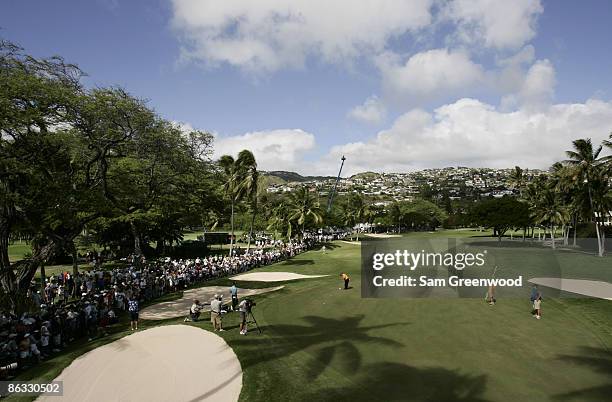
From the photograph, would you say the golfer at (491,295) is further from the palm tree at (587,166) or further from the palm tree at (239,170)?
the palm tree at (587,166)

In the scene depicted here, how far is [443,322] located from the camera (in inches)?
893

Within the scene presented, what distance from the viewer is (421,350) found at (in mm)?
18359

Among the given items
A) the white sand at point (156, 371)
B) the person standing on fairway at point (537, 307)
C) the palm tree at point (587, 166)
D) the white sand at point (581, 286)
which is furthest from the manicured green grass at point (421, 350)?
the palm tree at point (587, 166)

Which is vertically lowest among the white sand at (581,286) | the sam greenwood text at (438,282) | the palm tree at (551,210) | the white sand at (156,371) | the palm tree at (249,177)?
the white sand at (156,371)

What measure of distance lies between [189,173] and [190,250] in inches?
1030

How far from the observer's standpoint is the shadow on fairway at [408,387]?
46.0ft

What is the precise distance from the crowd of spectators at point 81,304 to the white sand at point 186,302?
1.74 meters

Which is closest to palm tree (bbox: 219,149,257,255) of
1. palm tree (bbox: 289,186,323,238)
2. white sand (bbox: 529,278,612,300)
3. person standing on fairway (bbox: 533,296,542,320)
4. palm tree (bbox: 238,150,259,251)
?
palm tree (bbox: 238,150,259,251)

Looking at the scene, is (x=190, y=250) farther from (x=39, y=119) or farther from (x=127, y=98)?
(x=39, y=119)

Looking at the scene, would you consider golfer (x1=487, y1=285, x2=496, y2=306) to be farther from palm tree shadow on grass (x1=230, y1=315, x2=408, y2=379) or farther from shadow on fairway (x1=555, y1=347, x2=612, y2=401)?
palm tree shadow on grass (x1=230, y1=315, x2=408, y2=379)

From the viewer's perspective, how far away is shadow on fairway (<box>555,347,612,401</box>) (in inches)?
547

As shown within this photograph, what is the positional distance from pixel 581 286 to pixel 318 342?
25.6 meters

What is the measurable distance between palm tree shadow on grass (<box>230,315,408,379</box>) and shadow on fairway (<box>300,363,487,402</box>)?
3.77ft

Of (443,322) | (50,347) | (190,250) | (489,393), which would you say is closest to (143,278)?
(50,347)
